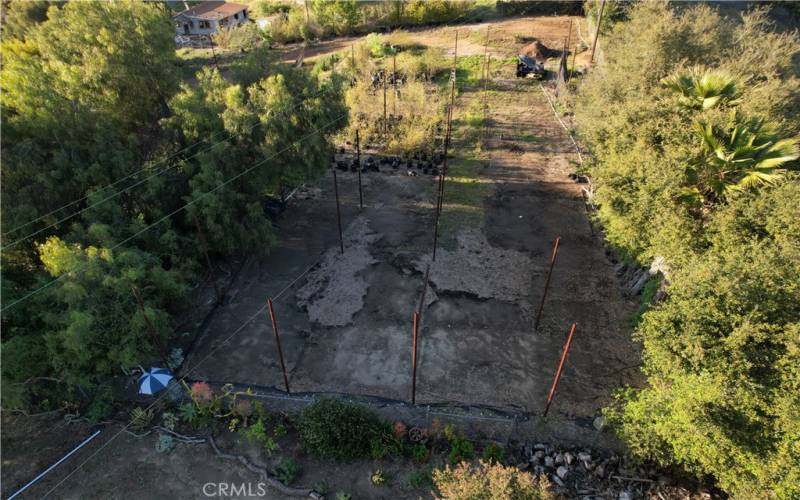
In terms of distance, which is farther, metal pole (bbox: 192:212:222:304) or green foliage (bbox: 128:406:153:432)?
metal pole (bbox: 192:212:222:304)

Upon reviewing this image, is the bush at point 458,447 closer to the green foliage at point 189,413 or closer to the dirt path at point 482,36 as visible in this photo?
the green foliage at point 189,413

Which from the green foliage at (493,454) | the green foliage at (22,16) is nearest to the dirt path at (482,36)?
the green foliage at (22,16)

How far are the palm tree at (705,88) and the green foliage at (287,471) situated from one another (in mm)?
13971

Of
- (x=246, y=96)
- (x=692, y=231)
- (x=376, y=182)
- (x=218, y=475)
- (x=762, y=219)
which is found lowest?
(x=218, y=475)

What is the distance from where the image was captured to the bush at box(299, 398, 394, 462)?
9367 millimetres

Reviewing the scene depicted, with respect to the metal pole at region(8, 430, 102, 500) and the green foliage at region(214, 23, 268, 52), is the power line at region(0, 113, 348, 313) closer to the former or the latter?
the metal pole at region(8, 430, 102, 500)

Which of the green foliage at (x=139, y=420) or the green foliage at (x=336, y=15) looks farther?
the green foliage at (x=336, y=15)

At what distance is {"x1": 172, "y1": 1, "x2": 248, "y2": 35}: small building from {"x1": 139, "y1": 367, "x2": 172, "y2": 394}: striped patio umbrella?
3981 centimetres

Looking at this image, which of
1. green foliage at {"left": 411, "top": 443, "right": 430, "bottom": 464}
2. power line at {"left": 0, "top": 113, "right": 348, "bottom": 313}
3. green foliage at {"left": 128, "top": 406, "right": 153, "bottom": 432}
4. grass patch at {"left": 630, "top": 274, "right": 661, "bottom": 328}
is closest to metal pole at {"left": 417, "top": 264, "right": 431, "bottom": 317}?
green foliage at {"left": 411, "top": 443, "right": 430, "bottom": 464}

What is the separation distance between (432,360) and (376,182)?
10.3 meters

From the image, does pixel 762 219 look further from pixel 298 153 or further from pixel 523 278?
pixel 298 153

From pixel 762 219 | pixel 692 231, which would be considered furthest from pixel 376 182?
pixel 762 219

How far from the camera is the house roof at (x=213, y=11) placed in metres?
41.0

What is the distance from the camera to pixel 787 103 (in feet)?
39.8
